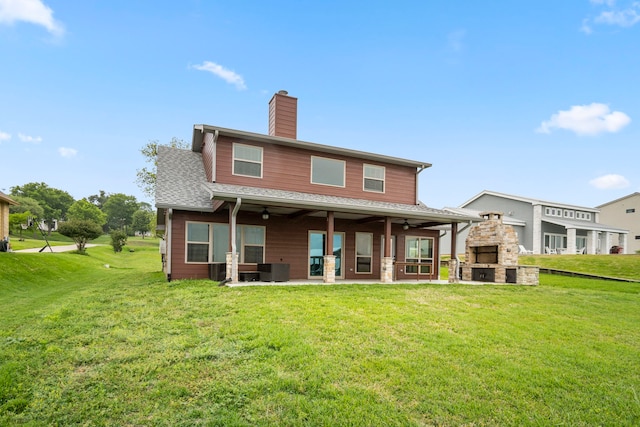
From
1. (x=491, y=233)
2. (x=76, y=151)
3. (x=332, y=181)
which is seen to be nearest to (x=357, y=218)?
(x=332, y=181)

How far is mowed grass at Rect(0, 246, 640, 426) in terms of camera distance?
323cm

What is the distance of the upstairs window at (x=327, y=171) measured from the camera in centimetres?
1311

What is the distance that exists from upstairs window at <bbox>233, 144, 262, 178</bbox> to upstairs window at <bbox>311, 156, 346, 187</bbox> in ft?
6.51

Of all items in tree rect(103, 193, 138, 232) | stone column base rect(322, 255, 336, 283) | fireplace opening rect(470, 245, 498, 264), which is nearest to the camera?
stone column base rect(322, 255, 336, 283)

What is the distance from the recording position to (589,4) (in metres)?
12.1

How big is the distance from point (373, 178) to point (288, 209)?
427 cm

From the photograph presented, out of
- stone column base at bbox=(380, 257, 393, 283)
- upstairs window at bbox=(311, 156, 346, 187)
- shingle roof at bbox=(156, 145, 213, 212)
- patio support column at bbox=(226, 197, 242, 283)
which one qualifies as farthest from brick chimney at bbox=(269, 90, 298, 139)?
stone column base at bbox=(380, 257, 393, 283)

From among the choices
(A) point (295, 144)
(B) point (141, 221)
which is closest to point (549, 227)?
(A) point (295, 144)

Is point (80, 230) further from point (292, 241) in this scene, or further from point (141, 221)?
point (141, 221)

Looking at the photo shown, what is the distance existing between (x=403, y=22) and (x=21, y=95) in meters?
20.5

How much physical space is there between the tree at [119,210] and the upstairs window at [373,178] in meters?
70.6

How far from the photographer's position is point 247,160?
12117 mm

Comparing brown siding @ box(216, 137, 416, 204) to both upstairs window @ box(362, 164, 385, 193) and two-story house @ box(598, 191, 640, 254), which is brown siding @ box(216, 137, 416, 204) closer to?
upstairs window @ box(362, 164, 385, 193)

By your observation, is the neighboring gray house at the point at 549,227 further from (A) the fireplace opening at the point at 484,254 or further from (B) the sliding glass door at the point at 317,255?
(B) the sliding glass door at the point at 317,255
